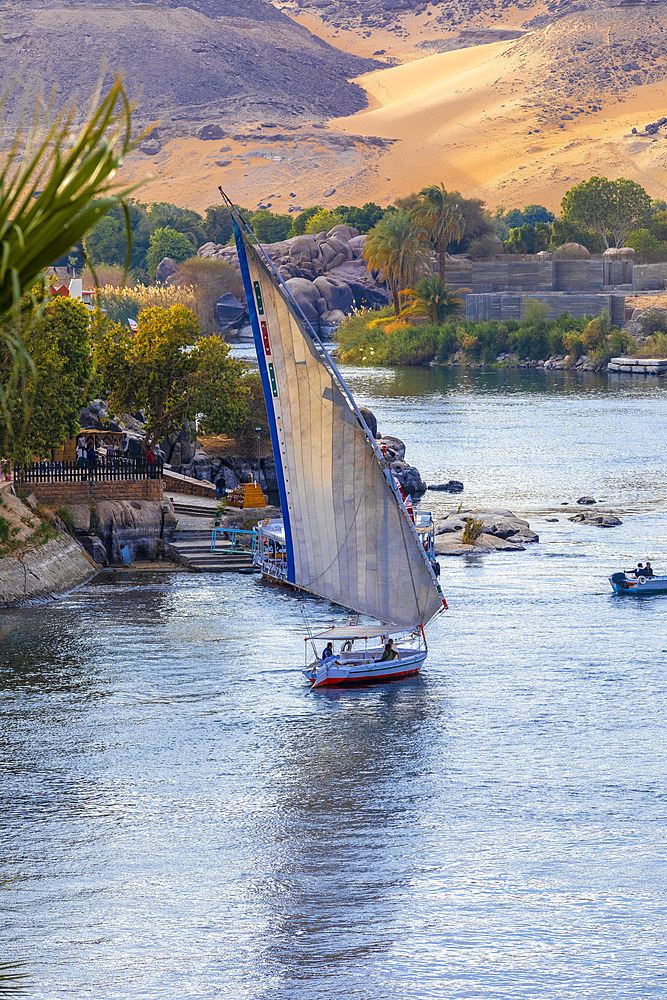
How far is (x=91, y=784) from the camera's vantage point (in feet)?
111

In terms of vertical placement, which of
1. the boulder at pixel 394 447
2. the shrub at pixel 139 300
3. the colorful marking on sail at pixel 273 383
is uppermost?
the shrub at pixel 139 300

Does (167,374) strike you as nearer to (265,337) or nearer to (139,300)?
(265,337)

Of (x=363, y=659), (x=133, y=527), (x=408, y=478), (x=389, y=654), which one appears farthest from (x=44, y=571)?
(x=408, y=478)

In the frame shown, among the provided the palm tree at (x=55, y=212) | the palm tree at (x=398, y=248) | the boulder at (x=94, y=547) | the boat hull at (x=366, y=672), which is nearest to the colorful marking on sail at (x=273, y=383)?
the boat hull at (x=366, y=672)

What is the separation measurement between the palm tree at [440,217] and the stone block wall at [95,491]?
131783 millimetres

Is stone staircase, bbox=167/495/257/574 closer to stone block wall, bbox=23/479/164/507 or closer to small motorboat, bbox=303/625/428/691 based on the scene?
stone block wall, bbox=23/479/164/507

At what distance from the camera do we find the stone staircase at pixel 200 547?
187ft

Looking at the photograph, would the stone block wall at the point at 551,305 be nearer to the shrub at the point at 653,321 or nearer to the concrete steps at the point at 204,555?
the shrub at the point at 653,321

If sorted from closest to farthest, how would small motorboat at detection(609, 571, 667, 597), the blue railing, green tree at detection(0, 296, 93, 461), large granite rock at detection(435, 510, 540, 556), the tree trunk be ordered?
small motorboat at detection(609, 571, 667, 597) → green tree at detection(0, 296, 93, 461) → the blue railing → large granite rock at detection(435, 510, 540, 556) → the tree trunk

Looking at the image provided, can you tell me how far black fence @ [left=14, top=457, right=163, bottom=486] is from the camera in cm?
5734

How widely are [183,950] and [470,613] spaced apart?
24639mm

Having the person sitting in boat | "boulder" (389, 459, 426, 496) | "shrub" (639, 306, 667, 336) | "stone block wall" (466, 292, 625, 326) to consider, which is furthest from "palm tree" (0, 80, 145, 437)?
"stone block wall" (466, 292, 625, 326)

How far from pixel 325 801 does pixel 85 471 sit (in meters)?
29.8

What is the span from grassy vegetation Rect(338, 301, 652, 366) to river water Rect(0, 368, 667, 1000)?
115 m
